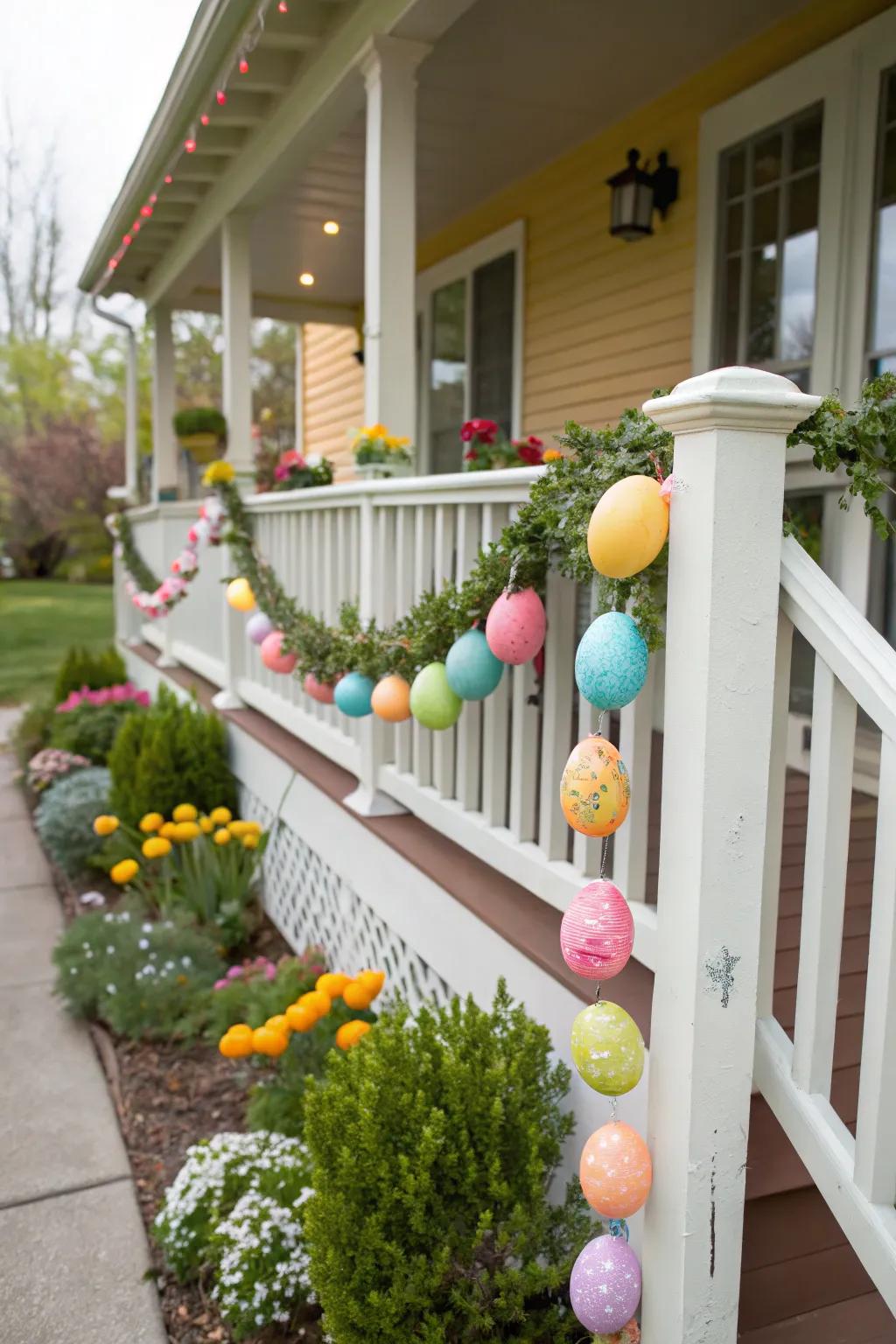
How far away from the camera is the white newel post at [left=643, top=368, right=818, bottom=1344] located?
1.55 meters

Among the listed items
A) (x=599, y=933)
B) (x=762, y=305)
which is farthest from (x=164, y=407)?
(x=599, y=933)

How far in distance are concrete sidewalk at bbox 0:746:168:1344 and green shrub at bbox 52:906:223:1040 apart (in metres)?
0.15

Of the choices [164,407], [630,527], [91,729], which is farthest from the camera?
[164,407]

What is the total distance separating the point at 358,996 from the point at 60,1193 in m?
1.00

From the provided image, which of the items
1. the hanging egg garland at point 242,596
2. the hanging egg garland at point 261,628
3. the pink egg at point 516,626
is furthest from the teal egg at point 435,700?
the hanging egg garland at point 242,596

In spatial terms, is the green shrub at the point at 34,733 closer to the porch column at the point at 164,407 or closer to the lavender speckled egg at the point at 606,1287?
the porch column at the point at 164,407

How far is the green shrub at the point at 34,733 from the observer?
7.79 metres

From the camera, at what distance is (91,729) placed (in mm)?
6887

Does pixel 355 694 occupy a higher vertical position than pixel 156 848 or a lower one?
higher

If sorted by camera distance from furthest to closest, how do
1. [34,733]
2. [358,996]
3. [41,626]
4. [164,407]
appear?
[41,626] → [164,407] → [34,733] → [358,996]

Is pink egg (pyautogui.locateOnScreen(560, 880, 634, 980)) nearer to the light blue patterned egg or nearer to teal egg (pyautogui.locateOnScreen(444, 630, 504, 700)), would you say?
the light blue patterned egg

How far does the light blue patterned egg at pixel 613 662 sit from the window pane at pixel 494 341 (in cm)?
498

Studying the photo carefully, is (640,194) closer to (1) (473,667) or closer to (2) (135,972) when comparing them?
(1) (473,667)

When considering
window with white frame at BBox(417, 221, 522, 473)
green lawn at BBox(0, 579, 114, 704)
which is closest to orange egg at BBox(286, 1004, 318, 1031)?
window with white frame at BBox(417, 221, 522, 473)
